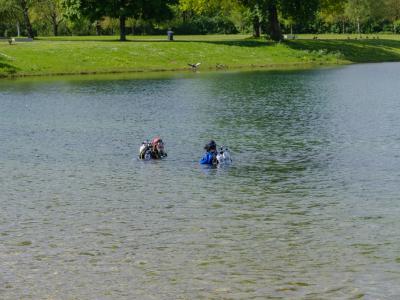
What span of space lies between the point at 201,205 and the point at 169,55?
83090 millimetres

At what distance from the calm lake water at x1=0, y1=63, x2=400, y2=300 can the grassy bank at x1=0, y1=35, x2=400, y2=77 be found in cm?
4235

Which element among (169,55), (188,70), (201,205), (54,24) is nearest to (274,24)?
(169,55)

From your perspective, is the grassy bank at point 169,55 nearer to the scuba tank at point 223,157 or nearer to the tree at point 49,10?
the tree at point 49,10

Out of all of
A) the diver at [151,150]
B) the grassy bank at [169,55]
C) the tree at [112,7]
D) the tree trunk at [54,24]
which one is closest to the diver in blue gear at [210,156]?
the diver at [151,150]

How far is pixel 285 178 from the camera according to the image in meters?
31.3

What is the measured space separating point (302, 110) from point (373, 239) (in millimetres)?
34837

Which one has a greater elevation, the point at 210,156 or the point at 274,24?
the point at 274,24

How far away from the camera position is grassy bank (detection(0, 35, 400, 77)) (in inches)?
3895

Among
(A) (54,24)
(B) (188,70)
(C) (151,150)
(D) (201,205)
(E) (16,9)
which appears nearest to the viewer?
(D) (201,205)

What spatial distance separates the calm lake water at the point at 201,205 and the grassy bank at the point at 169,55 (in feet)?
139

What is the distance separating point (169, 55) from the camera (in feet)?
355

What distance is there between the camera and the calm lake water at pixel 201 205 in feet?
60.9

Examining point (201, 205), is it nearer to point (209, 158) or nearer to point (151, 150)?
point (209, 158)

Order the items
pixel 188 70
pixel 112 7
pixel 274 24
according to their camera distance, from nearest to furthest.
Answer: pixel 188 70 → pixel 112 7 → pixel 274 24
